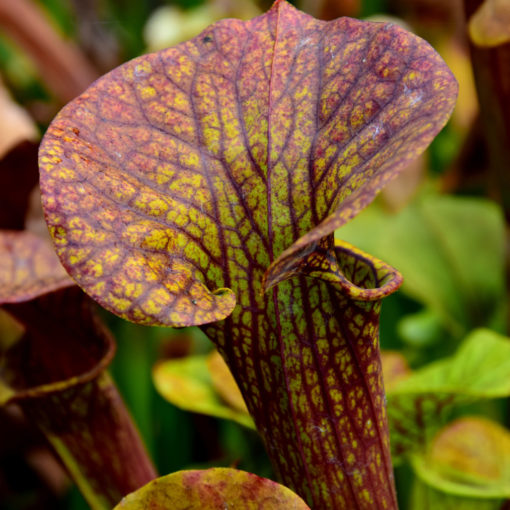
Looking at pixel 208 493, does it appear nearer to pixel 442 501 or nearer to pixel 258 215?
pixel 258 215

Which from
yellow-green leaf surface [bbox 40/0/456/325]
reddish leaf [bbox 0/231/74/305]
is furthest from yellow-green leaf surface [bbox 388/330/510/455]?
reddish leaf [bbox 0/231/74/305]

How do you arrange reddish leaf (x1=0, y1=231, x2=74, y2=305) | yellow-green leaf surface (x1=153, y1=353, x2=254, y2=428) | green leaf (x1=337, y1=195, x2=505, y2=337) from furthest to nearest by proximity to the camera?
green leaf (x1=337, y1=195, x2=505, y2=337) < yellow-green leaf surface (x1=153, y1=353, x2=254, y2=428) < reddish leaf (x1=0, y1=231, x2=74, y2=305)

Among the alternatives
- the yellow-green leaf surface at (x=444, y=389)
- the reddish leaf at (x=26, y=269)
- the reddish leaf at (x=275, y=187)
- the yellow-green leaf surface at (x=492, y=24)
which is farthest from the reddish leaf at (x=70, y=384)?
the yellow-green leaf surface at (x=492, y=24)

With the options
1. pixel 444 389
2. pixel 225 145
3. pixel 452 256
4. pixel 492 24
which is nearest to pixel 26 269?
pixel 225 145

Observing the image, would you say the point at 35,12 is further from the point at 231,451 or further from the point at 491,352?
the point at 491,352

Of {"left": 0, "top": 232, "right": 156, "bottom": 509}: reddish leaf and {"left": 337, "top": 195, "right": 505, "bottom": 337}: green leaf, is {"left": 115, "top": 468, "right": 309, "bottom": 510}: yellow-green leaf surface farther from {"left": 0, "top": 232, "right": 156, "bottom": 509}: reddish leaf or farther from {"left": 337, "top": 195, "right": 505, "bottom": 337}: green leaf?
{"left": 337, "top": 195, "right": 505, "bottom": 337}: green leaf

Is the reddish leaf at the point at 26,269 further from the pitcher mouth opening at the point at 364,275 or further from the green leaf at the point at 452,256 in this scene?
the green leaf at the point at 452,256
